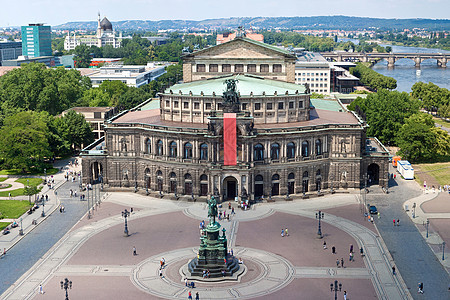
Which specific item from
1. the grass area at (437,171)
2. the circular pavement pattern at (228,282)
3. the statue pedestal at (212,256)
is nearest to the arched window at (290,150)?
the grass area at (437,171)

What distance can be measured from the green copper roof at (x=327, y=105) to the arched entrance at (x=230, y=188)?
39.2 meters

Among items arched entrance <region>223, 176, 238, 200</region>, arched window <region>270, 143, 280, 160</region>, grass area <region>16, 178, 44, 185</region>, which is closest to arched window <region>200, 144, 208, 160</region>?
arched entrance <region>223, 176, 238, 200</region>

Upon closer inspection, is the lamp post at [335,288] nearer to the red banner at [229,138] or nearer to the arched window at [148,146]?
the red banner at [229,138]

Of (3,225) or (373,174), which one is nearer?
(3,225)

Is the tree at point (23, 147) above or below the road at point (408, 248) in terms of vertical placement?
above

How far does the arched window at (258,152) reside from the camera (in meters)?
113

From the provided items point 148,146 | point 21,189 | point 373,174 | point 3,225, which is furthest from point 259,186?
point 21,189

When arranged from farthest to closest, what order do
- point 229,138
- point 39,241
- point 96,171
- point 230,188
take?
point 96,171
point 230,188
point 229,138
point 39,241

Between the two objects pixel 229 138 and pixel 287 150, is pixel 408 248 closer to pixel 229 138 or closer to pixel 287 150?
pixel 287 150

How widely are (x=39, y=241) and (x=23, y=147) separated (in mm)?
47413

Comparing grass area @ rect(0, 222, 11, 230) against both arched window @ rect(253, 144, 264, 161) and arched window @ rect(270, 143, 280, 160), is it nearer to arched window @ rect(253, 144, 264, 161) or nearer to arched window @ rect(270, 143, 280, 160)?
arched window @ rect(253, 144, 264, 161)

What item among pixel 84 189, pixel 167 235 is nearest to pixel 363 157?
pixel 167 235

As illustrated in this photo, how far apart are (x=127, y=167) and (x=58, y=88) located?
74509 millimetres

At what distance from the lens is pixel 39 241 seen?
93062 mm
